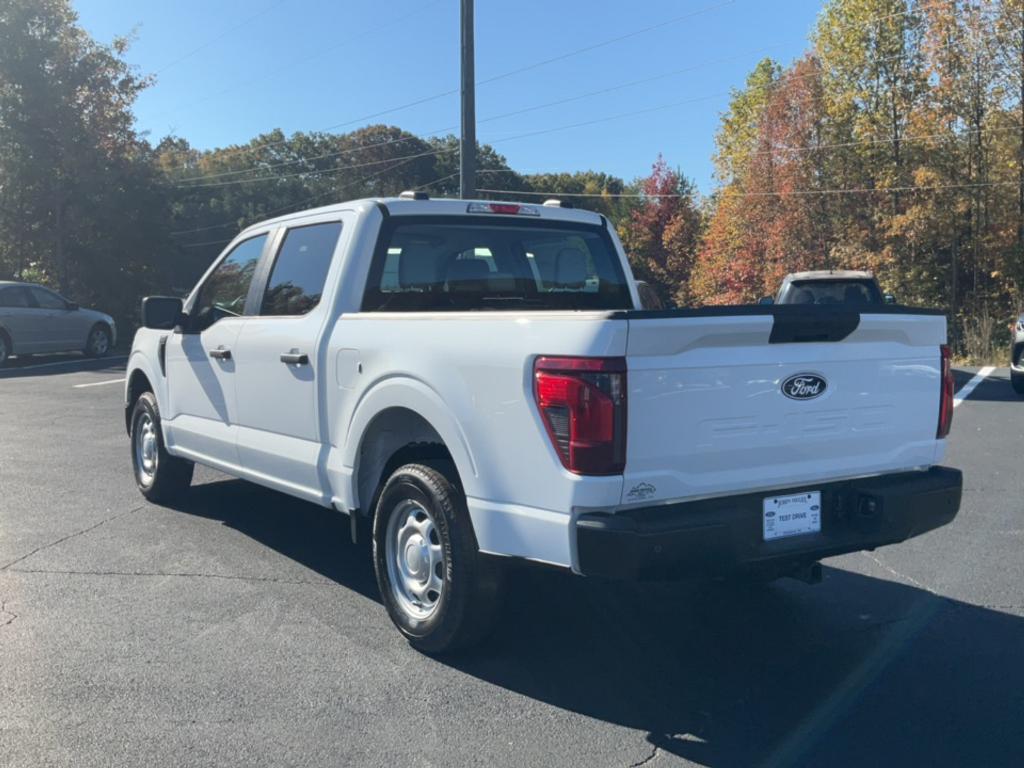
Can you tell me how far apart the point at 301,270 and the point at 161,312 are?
146cm

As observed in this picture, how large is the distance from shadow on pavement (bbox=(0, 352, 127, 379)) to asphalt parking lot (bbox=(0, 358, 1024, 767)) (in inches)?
470

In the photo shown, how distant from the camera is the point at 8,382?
622 inches

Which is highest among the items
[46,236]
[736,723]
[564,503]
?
[46,236]

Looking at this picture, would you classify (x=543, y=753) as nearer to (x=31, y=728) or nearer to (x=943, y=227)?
(x=31, y=728)

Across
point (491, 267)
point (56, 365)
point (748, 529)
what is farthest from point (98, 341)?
point (748, 529)

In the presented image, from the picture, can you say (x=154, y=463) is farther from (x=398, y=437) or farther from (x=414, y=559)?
(x=414, y=559)

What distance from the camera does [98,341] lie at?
2084 centimetres

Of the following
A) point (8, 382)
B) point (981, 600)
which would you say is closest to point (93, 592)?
point (981, 600)

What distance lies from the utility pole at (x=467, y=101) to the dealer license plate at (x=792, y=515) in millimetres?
16794

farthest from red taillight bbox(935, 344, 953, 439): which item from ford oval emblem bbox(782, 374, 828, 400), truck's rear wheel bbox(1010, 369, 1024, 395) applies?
truck's rear wheel bbox(1010, 369, 1024, 395)

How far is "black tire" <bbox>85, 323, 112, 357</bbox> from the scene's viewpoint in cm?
2053

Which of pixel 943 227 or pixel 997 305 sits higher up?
pixel 943 227

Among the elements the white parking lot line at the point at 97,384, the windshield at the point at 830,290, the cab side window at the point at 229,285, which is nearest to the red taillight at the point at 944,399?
the cab side window at the point at 229,285

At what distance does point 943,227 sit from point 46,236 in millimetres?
27470
